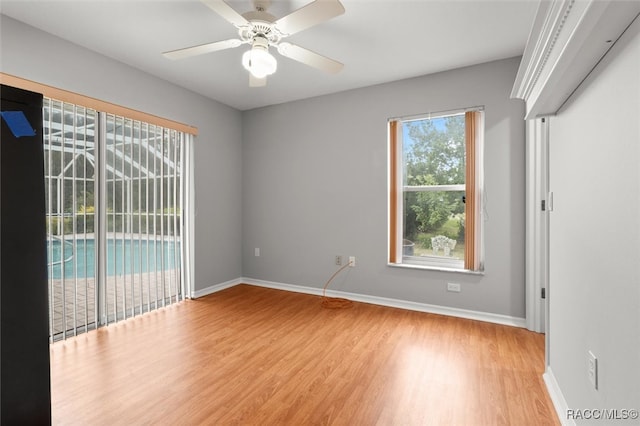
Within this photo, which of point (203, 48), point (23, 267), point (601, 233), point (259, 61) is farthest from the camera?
point (203, 48)

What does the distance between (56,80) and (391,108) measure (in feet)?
10.5

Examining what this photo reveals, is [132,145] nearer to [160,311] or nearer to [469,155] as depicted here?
[160,311]

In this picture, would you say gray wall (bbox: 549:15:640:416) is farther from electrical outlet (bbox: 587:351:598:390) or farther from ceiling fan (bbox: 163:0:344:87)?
ceiling fan (bbox: 163:0:344:87)

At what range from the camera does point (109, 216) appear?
3000 mm

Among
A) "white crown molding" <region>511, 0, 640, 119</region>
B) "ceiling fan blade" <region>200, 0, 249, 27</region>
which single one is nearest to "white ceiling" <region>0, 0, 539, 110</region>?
"ceiling fan blade" <region>200, 0, 249, 27</region>

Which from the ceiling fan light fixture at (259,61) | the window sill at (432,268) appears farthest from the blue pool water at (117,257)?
the window sill at (432,268)

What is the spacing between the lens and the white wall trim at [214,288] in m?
3.92

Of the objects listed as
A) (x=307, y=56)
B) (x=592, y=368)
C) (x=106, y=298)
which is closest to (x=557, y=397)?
(x=592, y=368)

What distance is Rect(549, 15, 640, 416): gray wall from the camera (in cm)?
103

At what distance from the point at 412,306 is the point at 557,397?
5.67 ft

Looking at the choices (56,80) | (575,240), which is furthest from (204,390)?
(56,80)

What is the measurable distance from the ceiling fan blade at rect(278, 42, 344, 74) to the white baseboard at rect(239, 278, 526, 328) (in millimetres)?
2554

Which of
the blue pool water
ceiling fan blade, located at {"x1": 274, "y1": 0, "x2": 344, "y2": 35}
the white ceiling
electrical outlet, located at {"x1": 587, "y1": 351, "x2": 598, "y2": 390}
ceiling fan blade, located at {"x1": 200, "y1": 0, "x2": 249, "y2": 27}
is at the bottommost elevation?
electrical outlet, located at {"x1": 587, "y1": 351, "x2": 598, "y2": 390}

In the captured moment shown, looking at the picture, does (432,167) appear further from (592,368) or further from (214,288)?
(214,288)
